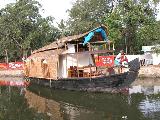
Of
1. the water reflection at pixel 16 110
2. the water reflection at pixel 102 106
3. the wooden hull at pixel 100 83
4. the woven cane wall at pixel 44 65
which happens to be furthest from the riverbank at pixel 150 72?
the water reflection at pixel 16 110

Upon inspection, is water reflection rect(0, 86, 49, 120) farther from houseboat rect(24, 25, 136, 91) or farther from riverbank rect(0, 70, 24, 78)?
riverbank rect(0, 70, 24, 78)

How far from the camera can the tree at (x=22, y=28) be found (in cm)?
4962

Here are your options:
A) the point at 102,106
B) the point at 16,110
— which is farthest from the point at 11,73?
the point at 102,106

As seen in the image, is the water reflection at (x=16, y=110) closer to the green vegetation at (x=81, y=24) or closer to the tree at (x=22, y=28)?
the green vegetation at (x=81, y=24)

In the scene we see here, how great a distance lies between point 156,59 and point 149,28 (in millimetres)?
4021

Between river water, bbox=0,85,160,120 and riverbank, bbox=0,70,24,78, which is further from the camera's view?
riverbank, bbox=0,70,24,78

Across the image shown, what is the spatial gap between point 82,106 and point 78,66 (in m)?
7.57

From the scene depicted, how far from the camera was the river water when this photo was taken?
15359 mm

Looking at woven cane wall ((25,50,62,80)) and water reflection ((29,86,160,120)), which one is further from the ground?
woven cane wall ((25,50,62,80))

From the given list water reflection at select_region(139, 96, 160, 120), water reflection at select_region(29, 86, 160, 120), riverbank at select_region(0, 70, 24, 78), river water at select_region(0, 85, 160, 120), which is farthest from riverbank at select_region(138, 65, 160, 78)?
riverbank at select_region(0, 70, 24, 78)

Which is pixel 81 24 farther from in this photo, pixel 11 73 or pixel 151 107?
pixel 151 107

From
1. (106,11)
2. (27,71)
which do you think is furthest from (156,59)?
(27,71)

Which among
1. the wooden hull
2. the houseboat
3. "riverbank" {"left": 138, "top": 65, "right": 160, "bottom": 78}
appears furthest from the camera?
"riverbank" {"left": 138, "top": 65, "right": 160, "bottom": 78}

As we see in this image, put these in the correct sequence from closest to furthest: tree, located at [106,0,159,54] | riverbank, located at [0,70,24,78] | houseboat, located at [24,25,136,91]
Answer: houseboat, located at [24,25,136,91] → riverbank, located at [0,70,24,78] → tree, located at [106,0,159,54]
